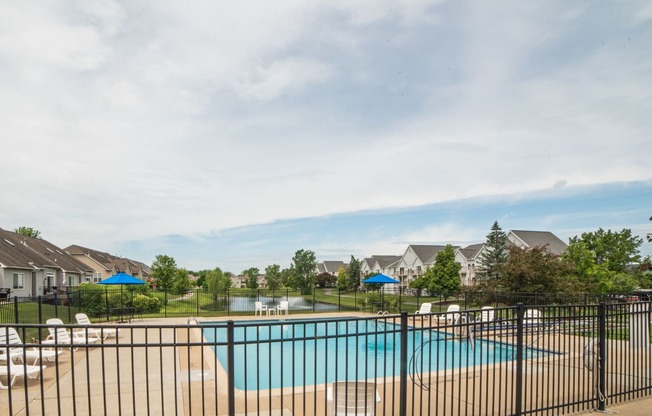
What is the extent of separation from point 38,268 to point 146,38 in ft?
101

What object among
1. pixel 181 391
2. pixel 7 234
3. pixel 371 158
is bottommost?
pixel 181 391

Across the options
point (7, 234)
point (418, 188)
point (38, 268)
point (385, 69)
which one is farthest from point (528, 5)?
point (7, 234)

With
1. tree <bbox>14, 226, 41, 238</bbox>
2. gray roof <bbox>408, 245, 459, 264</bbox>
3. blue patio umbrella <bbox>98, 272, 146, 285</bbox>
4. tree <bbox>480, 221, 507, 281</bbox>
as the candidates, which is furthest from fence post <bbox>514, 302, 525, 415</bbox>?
tree <bbox>14, 226, 41, 238</bbox>

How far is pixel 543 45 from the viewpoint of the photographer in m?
12.7

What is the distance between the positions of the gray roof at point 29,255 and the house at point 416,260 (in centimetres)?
4306

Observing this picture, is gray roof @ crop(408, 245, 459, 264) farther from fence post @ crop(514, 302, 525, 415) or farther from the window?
fence post @ crop(514, 302, 525, 415)

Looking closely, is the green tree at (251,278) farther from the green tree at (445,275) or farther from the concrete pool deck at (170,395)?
the concrete pool deck at (170,395)

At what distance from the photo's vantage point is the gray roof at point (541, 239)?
5316cm

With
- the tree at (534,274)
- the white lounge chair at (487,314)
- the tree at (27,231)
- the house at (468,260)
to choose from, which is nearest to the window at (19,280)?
the tree at (534,274)

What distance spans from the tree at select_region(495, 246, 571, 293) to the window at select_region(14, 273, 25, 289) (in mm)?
31445

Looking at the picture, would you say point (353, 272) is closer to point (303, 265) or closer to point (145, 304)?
point (303, 265)

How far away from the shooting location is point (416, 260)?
226 feet

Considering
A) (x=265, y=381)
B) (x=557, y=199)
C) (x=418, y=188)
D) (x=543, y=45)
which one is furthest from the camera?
(x=557, y=199)

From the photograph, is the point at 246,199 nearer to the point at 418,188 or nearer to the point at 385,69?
the point at 418,188
